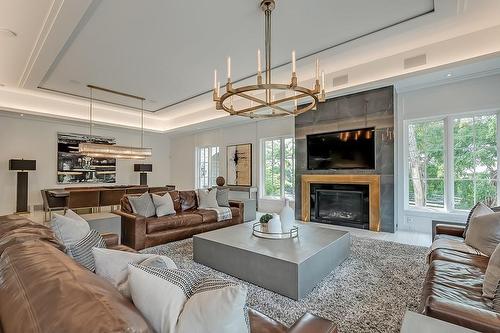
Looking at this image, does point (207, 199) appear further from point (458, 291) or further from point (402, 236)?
point (458, 291)

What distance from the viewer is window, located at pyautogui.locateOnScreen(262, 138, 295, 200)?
22.7 feet

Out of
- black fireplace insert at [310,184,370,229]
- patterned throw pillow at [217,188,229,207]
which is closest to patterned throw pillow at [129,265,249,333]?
patterned throw pillow at [217,188,229,207]

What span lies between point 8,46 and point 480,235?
253 inches

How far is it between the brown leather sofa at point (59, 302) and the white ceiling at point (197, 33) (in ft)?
9.68

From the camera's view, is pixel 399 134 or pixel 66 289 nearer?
pixel 66 289

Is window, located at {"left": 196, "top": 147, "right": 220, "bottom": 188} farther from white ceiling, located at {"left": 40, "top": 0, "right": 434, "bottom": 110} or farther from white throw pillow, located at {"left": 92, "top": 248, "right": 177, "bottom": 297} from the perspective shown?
white throw pillow, located at {"left": 92, "top": 248, "right": 177, "bottom": 297}

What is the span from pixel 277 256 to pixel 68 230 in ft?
5.79

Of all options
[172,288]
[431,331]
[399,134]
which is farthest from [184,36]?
[399,134]

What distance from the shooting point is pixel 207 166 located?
929cm

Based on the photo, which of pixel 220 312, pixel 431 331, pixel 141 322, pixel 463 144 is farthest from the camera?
pixel 463 144

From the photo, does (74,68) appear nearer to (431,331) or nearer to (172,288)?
(172,288)

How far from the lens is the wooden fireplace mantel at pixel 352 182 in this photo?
5012 millimetres

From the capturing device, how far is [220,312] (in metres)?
0.80

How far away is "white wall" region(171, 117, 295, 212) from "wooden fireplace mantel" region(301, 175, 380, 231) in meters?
1.17
